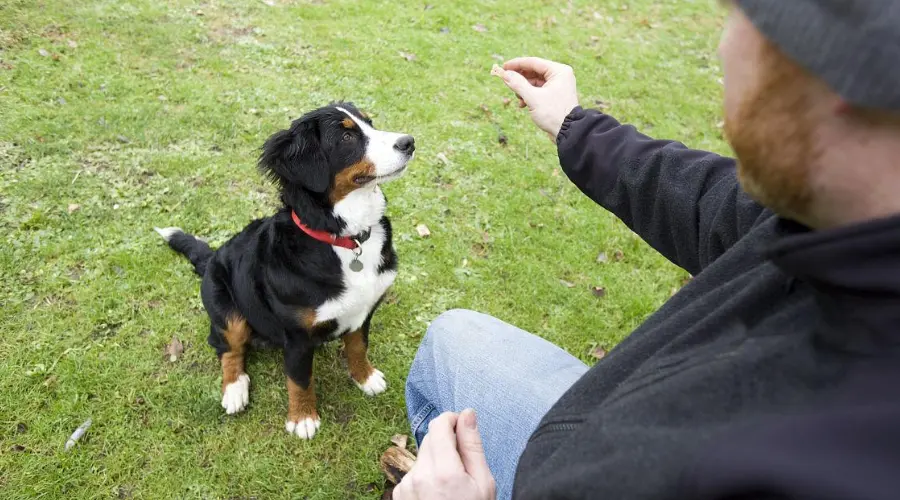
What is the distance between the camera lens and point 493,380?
1.84 m

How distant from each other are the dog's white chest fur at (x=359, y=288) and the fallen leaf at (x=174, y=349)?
1129mm

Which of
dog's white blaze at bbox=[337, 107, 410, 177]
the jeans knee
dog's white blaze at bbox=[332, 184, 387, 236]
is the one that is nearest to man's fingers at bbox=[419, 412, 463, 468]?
the jeans knee

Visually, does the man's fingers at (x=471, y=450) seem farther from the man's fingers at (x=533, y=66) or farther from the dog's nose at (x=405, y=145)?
the dog's nose at (x=405, y=145)

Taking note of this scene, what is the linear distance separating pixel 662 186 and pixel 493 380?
859 millimetres

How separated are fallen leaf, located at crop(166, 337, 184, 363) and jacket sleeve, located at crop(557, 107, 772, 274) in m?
2.46

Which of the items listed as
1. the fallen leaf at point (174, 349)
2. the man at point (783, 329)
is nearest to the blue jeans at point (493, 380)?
the man at point (783, 329)

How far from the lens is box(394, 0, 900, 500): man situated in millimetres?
694

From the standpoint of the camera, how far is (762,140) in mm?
875

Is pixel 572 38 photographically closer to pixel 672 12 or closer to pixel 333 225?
pixel 672 12

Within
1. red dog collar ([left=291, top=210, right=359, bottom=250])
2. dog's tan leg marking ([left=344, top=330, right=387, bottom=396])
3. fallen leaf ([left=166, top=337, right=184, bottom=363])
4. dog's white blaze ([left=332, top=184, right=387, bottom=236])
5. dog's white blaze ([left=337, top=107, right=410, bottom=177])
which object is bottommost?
fallen leaf ([left=166, top=337, right=184, bottom=363])

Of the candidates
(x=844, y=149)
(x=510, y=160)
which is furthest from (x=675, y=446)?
(x=510, y=160)

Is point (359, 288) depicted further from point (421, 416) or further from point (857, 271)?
point (857, 271)

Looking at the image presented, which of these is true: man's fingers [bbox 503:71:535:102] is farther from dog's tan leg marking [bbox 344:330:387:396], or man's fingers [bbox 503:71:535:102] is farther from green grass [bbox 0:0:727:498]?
green grass [bbox 0:0:727:498]

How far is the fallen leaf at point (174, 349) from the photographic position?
3107 millimetres
